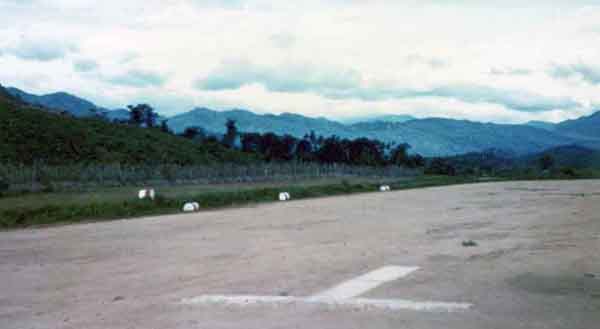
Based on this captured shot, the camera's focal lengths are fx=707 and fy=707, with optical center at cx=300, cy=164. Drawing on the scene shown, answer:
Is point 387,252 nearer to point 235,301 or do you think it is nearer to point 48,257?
point 235,301

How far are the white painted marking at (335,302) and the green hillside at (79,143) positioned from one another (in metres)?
52.5

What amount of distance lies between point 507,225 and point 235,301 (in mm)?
13148

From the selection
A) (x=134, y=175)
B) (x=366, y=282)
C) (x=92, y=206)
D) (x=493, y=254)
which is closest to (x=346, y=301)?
(x=366, y=282)

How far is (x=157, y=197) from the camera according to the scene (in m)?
31.2

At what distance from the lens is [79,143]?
70688 millimetres

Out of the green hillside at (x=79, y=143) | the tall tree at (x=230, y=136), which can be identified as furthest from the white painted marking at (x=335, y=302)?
the tall tree at (x=230, y=136)

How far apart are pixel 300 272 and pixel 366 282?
1594 millimetres

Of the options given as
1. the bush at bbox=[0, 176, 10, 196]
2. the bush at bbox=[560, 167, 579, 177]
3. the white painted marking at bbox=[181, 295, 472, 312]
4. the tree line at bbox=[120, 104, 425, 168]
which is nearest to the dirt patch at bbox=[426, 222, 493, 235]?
the white painted marking at bbox=[181, 295, 472, 312]

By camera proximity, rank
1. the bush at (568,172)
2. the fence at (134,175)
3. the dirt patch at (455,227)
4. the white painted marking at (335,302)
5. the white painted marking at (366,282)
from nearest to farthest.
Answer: the white painted marking at (335,302) < the white painted marking at (366,282) < the dirt patch at (455,227) < the fence at (134,175) < the bush at (568,172)

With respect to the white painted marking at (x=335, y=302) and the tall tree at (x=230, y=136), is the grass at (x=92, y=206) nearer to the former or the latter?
the white painted marking at (x=335, y=302)

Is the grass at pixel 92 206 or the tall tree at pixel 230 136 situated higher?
the tall tree at pixel 230 136

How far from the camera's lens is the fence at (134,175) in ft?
145

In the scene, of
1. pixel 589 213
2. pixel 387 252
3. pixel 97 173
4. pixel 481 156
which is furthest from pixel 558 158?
pixel 387 252

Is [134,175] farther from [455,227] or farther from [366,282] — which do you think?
[366,282]
